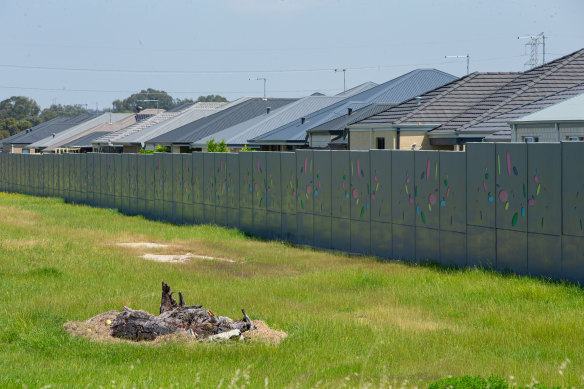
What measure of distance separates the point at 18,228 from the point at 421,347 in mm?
20129

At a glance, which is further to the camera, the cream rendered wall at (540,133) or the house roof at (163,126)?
the house roof at (163,126)

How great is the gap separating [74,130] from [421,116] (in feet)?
239

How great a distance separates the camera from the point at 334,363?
941cm

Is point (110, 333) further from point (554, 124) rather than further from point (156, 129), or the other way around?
point (156, 129)

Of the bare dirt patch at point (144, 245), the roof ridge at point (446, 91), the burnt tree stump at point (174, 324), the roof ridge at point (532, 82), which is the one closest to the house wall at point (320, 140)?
the roof ridge at point (446, 91)

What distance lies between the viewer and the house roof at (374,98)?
48.0 m

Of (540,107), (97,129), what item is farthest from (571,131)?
(97,129)

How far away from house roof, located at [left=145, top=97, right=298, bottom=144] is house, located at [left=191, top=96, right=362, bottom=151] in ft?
7.98

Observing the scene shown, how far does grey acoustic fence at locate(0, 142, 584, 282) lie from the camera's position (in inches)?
579

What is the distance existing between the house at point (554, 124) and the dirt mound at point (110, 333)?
15.1 meters

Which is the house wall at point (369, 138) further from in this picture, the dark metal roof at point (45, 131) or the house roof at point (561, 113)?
the dark metal roof at point (45, 131)

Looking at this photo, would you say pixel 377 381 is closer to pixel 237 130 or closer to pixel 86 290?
pixel 86 290

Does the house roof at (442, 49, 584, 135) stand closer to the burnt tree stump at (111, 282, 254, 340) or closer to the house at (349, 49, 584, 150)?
the house at (349, 49, 584, 150)

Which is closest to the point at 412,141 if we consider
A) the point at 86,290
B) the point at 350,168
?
the point at 350,168
